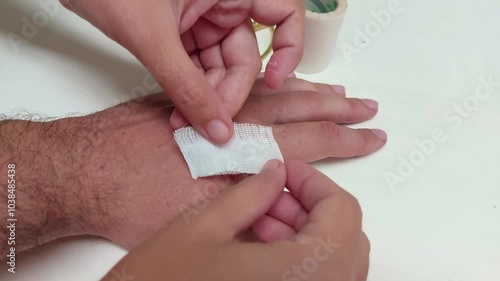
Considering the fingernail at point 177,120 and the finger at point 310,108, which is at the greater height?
the fingernail at point 177,120

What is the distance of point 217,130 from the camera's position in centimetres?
74

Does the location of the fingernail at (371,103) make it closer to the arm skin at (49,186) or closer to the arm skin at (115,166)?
the arm skin at (115,166)

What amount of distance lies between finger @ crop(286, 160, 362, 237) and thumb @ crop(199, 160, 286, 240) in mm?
49

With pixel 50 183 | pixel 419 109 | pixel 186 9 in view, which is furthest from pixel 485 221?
pixel 50 183

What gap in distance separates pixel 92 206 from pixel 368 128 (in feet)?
1.65

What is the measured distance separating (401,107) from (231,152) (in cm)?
38

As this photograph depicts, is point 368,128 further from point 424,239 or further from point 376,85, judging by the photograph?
point 424,239

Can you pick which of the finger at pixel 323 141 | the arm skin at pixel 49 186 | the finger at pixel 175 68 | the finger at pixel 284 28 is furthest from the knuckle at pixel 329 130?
the arm skin at pixel 49 186

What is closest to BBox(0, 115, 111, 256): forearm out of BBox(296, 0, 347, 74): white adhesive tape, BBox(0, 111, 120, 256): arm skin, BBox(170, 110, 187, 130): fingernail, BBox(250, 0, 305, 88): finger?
BBox(0, 111, 120, 256): arm skin

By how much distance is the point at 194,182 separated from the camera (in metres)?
0.80

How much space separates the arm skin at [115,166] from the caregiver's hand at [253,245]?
0.19 meters

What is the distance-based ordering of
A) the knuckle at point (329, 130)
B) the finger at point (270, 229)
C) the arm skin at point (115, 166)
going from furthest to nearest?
the knuckle at point (329, 130) → the arm skin at point (115, 166) → the finger at point (270, 229)

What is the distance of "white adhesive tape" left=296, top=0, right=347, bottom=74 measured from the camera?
95cm

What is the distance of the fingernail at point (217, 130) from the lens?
0.74 metres
